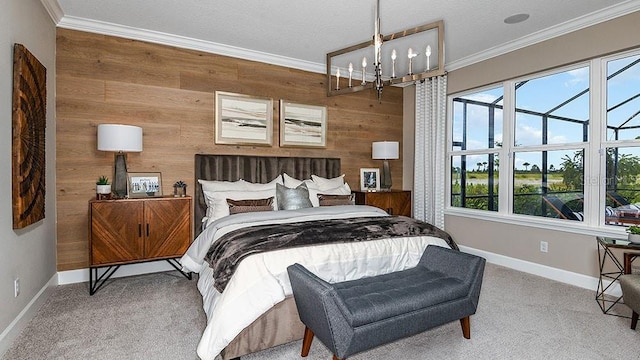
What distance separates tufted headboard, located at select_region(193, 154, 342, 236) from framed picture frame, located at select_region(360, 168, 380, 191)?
50 centimetres

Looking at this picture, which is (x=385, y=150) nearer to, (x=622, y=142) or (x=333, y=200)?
(x=333, y=200)

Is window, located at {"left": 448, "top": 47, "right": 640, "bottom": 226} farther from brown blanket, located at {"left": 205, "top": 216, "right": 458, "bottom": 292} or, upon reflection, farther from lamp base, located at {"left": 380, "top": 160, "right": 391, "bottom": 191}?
brown blanket, located at {"left": 205, "top": 216, "right": 458, "bottom": 292}

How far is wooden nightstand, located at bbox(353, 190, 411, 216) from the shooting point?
15.7 feet

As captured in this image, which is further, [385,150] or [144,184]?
[385,150]

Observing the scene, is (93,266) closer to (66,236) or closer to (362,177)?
(66,236)

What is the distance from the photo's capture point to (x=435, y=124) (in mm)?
5000

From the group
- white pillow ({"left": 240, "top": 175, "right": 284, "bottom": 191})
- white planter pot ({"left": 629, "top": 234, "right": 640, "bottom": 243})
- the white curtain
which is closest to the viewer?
white planter pot ({"left": 629, "top": 234, "right": 640, "bottom": 243})

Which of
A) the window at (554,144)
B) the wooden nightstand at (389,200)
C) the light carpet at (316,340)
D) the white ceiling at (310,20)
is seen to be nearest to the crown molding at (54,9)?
the white ceiling at (310,20)

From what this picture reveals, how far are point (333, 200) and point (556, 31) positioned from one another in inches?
121

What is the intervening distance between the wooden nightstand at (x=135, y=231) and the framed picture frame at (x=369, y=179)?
2.67m

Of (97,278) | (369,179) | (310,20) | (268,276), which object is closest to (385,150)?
(369,179)

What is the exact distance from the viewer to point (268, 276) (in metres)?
2.13

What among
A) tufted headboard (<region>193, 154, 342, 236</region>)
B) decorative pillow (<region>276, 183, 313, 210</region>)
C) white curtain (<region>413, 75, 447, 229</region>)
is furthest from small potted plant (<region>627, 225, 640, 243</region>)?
tufted headboard (<region>193, 154, 342, 236</region>)

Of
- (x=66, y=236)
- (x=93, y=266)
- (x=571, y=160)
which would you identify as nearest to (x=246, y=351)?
(x=93, y=266)
